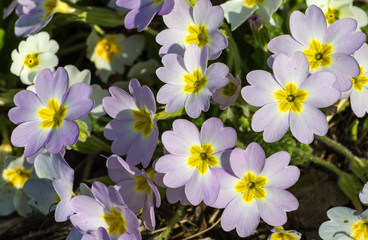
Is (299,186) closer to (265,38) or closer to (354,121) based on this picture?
(354,121)

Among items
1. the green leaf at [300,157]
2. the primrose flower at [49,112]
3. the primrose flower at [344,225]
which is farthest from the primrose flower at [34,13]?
the primrose flower at [344,225]

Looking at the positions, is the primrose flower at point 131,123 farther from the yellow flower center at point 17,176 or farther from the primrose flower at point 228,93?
the yellow flower center at point 17,176

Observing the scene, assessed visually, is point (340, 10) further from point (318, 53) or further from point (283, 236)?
point (283, 236)

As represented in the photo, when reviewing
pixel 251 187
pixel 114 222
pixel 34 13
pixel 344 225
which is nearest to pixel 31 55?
pixel 34 13

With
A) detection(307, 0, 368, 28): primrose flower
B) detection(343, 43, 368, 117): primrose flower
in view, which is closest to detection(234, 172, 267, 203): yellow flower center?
detection(343, 43, 368, 117): primrose flower

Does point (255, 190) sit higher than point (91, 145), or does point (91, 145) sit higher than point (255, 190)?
point (255, 190)

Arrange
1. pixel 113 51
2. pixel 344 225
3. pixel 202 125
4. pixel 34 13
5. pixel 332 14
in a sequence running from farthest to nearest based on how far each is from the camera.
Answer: pixel 113 51
pixel 34 13
pixel 332 14
pixel 344 225
pixel 202 125

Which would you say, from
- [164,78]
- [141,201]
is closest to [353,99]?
[164,78]
